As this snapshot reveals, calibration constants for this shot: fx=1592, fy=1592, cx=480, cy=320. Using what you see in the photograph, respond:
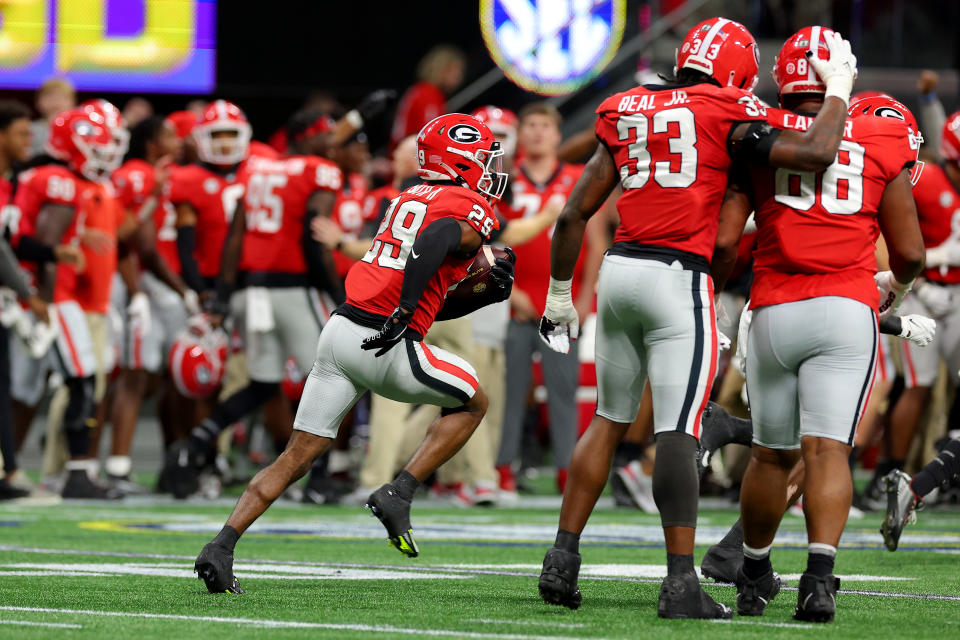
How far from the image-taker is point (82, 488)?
10312mm

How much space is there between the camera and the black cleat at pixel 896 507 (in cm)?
678

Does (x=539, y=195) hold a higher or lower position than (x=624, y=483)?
higher

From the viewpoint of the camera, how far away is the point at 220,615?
16.2ft

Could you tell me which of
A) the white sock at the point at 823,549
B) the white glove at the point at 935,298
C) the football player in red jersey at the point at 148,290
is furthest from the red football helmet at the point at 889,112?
the football player in red jersey at the point at 148,290

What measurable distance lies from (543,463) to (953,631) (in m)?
10.5

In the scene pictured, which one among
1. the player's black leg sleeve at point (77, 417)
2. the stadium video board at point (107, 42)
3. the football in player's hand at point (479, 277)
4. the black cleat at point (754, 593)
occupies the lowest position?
the player's black leg sleeve at point (77, 417)

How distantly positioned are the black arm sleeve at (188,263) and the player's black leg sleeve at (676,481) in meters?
6.49

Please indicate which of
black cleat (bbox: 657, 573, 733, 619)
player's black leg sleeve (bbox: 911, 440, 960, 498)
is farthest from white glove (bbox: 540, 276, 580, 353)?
player's black leg sleeve (bbox: 911, 440, 960, 498)

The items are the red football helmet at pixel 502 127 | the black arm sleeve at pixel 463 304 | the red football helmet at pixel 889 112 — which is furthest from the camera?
the red football helmet at pixel 502 127

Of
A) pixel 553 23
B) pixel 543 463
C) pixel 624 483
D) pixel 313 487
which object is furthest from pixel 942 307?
pixel 553 23

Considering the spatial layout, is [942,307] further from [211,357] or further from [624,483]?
[211,357]

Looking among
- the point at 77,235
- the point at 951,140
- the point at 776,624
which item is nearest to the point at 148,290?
the point at 77,235

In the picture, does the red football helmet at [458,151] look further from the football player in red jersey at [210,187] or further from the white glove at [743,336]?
the football player in red jersey at [210,187]

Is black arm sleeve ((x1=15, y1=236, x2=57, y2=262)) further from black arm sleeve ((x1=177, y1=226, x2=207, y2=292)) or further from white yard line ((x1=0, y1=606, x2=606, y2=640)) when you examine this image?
white yard line ((x1=0, y1=606, x2=606, y2=640))
